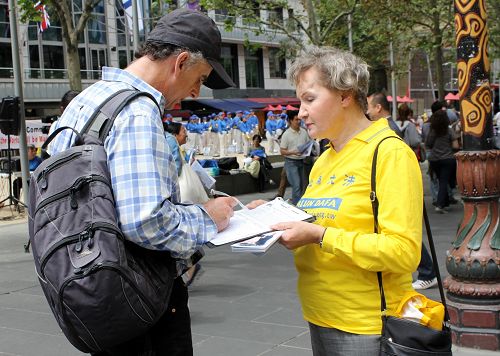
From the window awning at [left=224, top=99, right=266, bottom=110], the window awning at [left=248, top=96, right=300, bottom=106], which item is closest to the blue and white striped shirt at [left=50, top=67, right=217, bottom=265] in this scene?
the window awning at [left=224, top=99, right=266, bottom=110]

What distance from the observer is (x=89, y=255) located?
1865 mm

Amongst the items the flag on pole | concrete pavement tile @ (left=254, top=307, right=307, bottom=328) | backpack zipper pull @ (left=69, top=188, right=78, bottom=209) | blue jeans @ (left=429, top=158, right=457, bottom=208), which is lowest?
concrete pavement tile @ (left=254, top=307, right=307, bottom=328)

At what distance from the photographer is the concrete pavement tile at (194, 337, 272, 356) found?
16.3ft

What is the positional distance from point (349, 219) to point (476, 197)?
9.30 ft

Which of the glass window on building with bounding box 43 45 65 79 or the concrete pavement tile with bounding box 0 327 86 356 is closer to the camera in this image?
the concrete pavement tile with bounding box 0 327 86 356

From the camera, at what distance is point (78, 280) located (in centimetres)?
186

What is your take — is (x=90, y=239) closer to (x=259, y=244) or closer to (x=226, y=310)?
(x=259, y=244)

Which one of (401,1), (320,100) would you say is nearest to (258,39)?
(401,1)

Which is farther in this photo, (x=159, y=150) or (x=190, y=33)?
(x=190, y=33)

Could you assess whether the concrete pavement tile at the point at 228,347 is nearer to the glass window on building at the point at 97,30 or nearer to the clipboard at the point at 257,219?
the clipboard at the point at 257,219

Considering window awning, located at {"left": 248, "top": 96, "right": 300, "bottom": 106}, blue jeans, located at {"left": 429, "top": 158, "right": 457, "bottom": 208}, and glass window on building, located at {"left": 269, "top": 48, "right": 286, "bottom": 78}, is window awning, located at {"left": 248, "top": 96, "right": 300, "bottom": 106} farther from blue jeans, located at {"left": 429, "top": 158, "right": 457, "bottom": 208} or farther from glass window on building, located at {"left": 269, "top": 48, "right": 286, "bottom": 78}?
blue jeans, located at {"left": 429, "top": 158, "right": 457, "bottom": 208}

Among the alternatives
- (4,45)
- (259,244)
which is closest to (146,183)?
(259,244)

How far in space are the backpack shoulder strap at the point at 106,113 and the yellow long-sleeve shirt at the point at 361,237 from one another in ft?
2.47

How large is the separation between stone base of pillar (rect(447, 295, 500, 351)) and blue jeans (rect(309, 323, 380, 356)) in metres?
2.68
